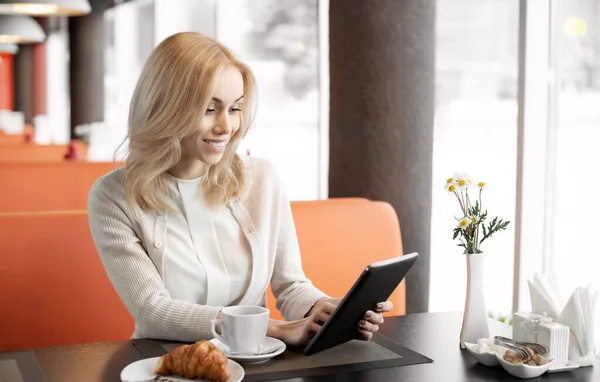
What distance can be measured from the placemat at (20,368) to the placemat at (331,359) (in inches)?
8.4

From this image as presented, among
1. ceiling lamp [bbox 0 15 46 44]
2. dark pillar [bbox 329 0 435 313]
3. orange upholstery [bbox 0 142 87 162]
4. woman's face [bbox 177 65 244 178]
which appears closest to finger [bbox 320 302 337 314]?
woman's face [bbox 177 65 244 178]

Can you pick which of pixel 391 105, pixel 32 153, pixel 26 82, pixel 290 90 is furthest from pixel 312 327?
pixel 26 82

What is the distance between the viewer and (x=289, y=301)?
2127mm

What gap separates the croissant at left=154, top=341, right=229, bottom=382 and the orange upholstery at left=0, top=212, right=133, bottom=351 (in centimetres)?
109

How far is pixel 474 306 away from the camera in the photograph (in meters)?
1.72

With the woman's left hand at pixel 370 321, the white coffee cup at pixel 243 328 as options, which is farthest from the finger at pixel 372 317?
the white coffee cup at pixel 243 328

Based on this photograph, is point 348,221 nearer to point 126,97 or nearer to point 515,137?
point 515,137

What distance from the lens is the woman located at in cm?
195

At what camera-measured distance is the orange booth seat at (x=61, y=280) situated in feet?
7.97

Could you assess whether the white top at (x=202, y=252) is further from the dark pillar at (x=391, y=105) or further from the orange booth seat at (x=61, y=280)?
the dark pillar at (x=391, y=105)

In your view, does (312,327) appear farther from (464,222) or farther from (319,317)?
(464,222)

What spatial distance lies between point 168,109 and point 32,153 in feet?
14.2

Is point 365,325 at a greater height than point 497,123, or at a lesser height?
lesser

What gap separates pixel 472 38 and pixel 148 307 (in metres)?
2.57
